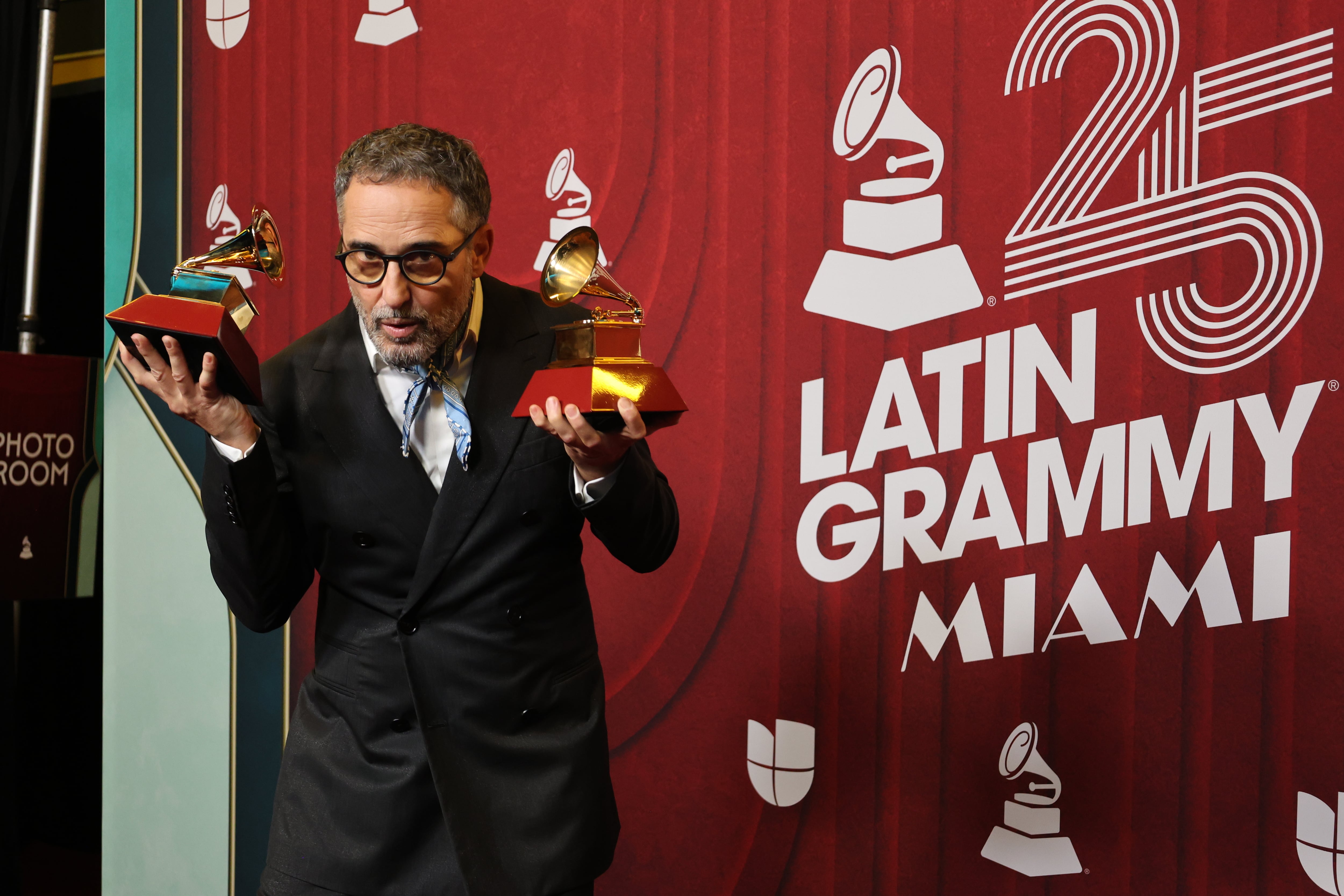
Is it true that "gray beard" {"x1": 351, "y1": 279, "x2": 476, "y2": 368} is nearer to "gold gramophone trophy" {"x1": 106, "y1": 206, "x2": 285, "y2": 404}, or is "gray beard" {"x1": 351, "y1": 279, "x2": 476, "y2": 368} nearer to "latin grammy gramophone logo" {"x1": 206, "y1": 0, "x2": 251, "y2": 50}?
"gold gramophone trophy" {"x1": 106, "y1": 206, "x2": 285, "y2": 404}

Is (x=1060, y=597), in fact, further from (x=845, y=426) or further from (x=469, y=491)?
(x=469, y=491)

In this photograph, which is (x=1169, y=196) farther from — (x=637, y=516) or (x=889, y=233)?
(x=637, y=516)

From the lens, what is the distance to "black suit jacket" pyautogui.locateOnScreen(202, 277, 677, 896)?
144 centimetres

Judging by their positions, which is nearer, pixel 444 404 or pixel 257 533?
pixel 257 533

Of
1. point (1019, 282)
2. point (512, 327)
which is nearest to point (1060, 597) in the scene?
point (1019, 282)

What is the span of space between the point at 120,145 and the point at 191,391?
2.16 metres

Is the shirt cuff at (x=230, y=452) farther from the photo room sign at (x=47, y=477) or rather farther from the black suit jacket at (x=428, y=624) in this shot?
the photo room sign at (x=47, y=477)

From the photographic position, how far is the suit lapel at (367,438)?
1.46 metres

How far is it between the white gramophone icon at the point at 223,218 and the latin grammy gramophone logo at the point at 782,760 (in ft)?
6.33

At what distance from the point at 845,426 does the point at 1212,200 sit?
33.1 inches

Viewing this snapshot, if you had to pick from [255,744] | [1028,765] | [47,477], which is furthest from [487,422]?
[47,477]

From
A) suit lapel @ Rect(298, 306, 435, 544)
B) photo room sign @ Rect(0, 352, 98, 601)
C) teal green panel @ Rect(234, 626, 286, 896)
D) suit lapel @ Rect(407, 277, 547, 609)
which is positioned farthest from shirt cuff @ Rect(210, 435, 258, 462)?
photo room sign @ Rect(0, 352, 98, 601)

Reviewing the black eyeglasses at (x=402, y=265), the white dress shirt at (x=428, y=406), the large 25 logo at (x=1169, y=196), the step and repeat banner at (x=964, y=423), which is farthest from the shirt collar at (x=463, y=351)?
the large 25 logo at (x=1169, y=196)

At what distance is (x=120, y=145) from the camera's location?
10.1ft
